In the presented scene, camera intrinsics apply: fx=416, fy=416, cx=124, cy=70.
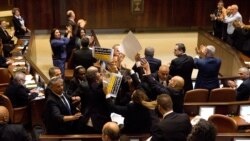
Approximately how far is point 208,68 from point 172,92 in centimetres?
195

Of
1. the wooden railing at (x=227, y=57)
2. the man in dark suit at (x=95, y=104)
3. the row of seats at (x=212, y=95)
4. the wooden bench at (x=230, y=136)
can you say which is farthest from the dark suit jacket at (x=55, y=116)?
the wooden railing at (x=227, y=57)

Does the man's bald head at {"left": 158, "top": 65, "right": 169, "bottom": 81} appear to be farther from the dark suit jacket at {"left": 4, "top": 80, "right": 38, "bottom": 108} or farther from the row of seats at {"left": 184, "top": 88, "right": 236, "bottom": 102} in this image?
the dark suit jacket at {"left": 4, "top": 80, "right": 38, "bottom": 108}

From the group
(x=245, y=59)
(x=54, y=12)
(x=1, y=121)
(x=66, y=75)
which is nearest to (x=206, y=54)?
(x=245, y=59)

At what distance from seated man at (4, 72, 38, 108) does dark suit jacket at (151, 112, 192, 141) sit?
3038mm

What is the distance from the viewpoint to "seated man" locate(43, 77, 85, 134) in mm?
5445

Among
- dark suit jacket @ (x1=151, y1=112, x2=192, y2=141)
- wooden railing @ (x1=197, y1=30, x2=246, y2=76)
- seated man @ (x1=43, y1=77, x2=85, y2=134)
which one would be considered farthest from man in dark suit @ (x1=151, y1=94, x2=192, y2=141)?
wooden railing @ (x1=197, y1=30, x2=246, y2=76)

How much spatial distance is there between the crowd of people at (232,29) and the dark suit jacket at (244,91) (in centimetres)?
302

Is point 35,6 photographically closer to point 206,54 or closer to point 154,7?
point 154,7

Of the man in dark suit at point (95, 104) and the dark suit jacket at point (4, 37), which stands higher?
the dark suit jacket at point (4, 37)

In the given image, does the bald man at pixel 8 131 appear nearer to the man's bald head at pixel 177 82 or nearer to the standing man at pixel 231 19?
the man's bald head at pixel 177 82

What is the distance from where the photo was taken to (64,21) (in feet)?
48.2

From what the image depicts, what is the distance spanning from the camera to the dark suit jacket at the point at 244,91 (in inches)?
267

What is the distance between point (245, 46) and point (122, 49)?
4.62 m

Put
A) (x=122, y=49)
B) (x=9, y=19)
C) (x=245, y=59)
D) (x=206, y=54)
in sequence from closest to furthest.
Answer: (x=122, y=49) < (x=206, y=54) < (x=245, y=59) < (x=9, y=19)
